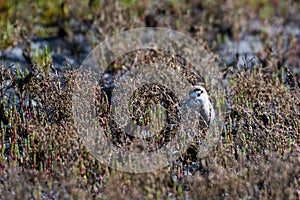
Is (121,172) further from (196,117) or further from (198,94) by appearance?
(198,94)

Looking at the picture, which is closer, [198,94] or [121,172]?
[121,172]

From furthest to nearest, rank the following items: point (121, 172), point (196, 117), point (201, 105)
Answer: point (201, 105) → point (196, 117) → point (121, 172)

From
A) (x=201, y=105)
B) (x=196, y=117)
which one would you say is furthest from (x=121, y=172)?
A: (x=201, y=105)

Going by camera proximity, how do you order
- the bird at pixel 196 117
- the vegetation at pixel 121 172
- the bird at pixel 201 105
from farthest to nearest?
1. the bird at pixel 201 105
2. the bird at pixel 196 117
3. the vegetation at pixel 121 172

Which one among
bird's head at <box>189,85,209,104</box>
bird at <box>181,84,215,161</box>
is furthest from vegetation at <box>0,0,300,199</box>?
bird's head at <box>189,85,209,104</box>

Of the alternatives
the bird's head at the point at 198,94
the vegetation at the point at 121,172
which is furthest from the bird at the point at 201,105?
the vegetation at the point at 121,172

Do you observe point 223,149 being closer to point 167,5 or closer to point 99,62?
point 99,62

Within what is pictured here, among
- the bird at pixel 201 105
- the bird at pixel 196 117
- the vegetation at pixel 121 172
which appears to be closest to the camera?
the vegetation at pixel 121 172

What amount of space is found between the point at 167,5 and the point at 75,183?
Answer: 3.95 m

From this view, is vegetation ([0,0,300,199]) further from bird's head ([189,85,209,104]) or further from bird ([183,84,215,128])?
bird's head ([189,85,209,104])

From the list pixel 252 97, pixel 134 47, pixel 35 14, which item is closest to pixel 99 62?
pixel 134 47

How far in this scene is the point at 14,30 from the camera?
19.8 ft

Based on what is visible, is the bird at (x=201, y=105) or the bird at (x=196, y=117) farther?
the bird at (x=201, y=105)

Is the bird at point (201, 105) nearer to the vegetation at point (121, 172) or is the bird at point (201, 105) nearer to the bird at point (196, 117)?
the bird at point (196, 117)
